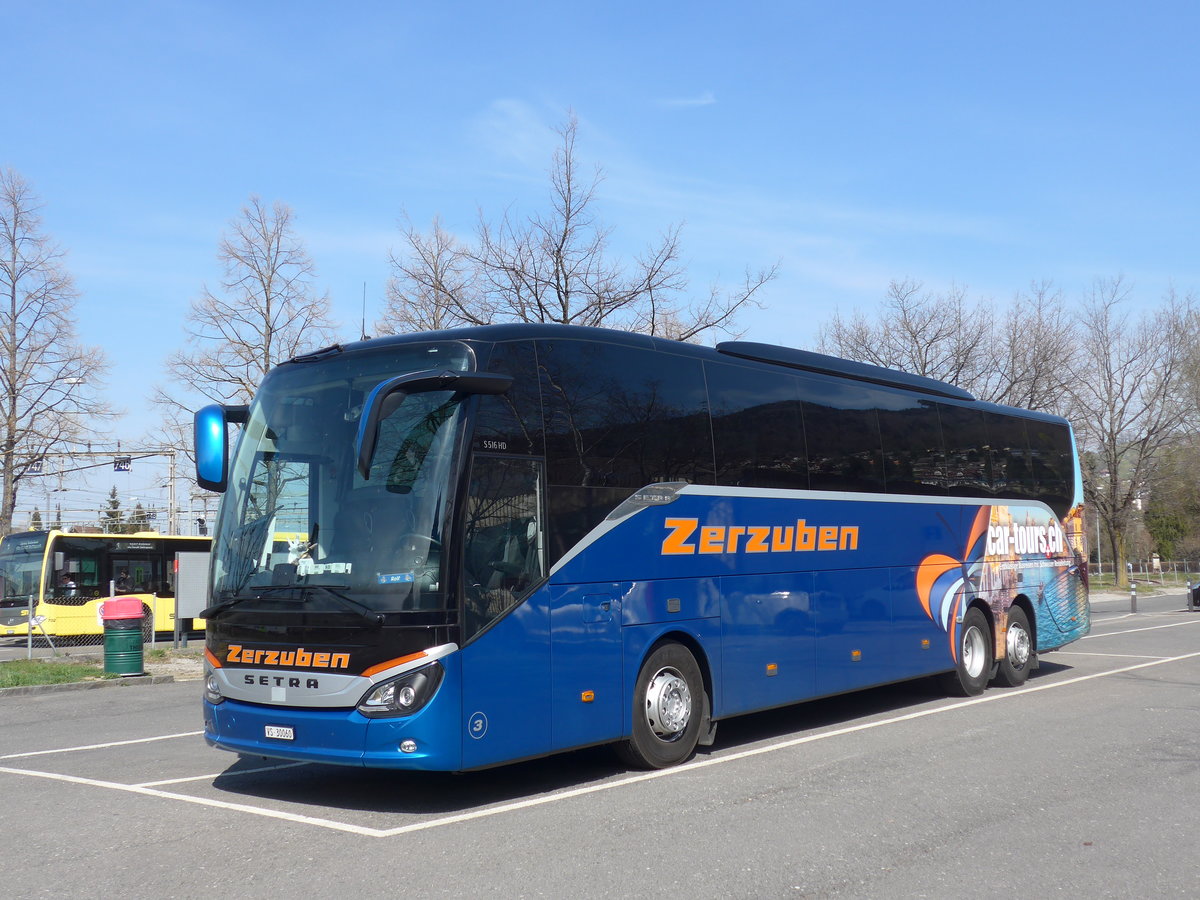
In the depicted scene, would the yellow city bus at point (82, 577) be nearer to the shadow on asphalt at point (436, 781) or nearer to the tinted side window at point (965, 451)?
the shadow on asphalt at point (436, 781)

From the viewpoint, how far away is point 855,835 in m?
6.83

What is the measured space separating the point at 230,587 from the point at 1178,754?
26.4 feet

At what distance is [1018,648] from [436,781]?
9.29 m

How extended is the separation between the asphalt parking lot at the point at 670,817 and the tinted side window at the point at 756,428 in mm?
2555

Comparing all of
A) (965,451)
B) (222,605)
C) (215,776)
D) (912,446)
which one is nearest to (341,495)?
(222,605)

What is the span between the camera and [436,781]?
→ 908 centimetres

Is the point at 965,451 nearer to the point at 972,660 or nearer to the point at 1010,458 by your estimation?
the point at 1010,458

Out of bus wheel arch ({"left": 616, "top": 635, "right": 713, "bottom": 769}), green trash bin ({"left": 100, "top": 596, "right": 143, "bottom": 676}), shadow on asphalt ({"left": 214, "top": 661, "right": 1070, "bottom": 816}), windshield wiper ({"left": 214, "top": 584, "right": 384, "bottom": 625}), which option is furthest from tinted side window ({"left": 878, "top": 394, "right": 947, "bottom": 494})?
green trash bin ({"left": 100, "top": 596, "right": 143, "bottom": 676})

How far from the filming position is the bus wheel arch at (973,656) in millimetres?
13867

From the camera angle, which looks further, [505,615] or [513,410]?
[513,410]

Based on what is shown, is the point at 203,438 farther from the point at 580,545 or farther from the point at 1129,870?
the point at 1129,870

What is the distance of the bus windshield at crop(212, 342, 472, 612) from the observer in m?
7.46

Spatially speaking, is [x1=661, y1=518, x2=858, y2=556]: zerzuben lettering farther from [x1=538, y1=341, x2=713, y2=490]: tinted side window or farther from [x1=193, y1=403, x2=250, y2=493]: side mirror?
[x1=193, y1=403, x2=250, y2=493]: side mirror

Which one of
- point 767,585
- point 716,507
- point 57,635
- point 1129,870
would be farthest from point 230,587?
point 57,635
